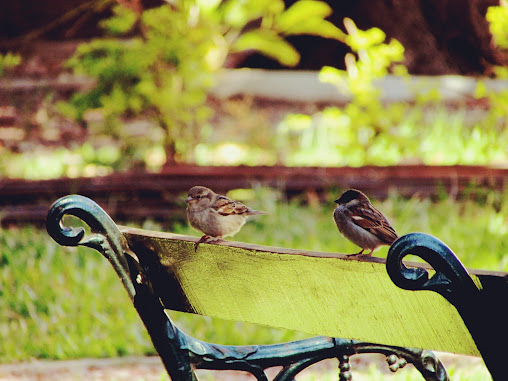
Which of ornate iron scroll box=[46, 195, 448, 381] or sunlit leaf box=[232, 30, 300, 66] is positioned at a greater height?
Answer: sunlit leaf box=[232, 30, 300, 66]

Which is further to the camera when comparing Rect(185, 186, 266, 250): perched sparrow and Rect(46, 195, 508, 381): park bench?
Rect(185, 186, 266, 250): perched sparrow

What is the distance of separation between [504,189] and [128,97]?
11.5 feet

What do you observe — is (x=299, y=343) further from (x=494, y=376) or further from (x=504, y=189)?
(x=504, y=189)

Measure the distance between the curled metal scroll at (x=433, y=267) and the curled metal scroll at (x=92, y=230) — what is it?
90 centimetres

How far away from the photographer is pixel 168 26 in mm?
7285

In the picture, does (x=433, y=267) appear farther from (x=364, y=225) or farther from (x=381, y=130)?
(x=381, y=130)

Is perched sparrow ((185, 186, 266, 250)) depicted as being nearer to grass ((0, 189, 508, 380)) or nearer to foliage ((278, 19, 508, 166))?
grass ((0, 189, 508, 380))

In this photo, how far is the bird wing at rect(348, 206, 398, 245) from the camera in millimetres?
2633

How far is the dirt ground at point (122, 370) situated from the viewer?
387 cm

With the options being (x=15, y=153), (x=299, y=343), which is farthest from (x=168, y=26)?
(x=299, y=343)

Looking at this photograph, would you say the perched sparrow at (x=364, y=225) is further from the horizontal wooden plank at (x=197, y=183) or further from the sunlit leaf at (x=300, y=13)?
the sunlit leaf at (x=300, y=13)

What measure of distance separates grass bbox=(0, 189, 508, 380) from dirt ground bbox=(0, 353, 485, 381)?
83 millimetres

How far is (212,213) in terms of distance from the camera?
328cm

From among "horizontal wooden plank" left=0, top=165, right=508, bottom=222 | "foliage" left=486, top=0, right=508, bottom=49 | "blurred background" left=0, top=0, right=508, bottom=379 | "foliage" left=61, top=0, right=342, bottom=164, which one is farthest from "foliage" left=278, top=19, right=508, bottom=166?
"foliage" left=61, top=0, right=342, bottom=164
